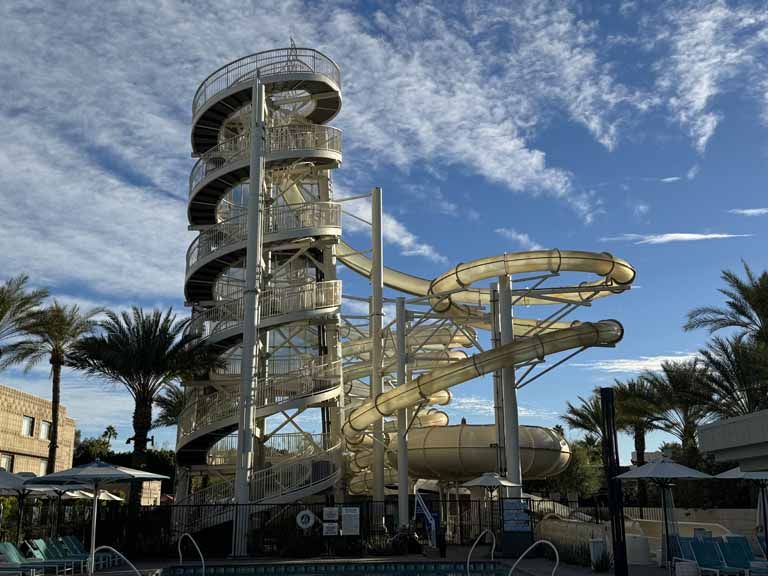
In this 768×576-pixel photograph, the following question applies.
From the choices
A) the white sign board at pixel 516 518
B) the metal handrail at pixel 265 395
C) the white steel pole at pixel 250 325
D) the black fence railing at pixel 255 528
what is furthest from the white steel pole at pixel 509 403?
the white steel pole at pixel 250 325

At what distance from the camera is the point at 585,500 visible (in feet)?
153

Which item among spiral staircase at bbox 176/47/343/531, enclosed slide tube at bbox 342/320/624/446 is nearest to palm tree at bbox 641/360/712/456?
enclosed slide tube at bbox 342/320/624/446

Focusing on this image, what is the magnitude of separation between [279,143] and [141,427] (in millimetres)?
11648

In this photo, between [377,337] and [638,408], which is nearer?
[377,337]

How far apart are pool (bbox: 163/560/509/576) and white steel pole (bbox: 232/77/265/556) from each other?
536cm

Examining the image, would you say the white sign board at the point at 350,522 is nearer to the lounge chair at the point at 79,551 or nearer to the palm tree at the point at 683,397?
the lounge chair at the point at 79,551

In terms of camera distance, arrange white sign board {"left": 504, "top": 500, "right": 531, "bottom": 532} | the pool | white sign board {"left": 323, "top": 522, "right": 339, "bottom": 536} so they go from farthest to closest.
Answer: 1. white sign board {"left": 323, "top": 522, "right": 339, "bottom": 536}
2. white sign board {"left": 504, "top": 500, "right": 531, "bottom": 532}
3. the pool

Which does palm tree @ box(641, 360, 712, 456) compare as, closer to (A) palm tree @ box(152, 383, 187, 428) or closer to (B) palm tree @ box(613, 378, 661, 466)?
(B) palm tree @ box(613, 378, 661, 466)

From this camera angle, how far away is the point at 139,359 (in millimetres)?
25312

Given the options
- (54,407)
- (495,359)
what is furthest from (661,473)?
(54,407)

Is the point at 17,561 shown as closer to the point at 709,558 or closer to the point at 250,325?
the point at 250,325

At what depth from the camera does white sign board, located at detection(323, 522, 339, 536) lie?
2297cm

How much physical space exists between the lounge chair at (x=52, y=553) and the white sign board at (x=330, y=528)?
6.48m

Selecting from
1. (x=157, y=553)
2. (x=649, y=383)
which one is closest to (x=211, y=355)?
(x=157, y=553)
